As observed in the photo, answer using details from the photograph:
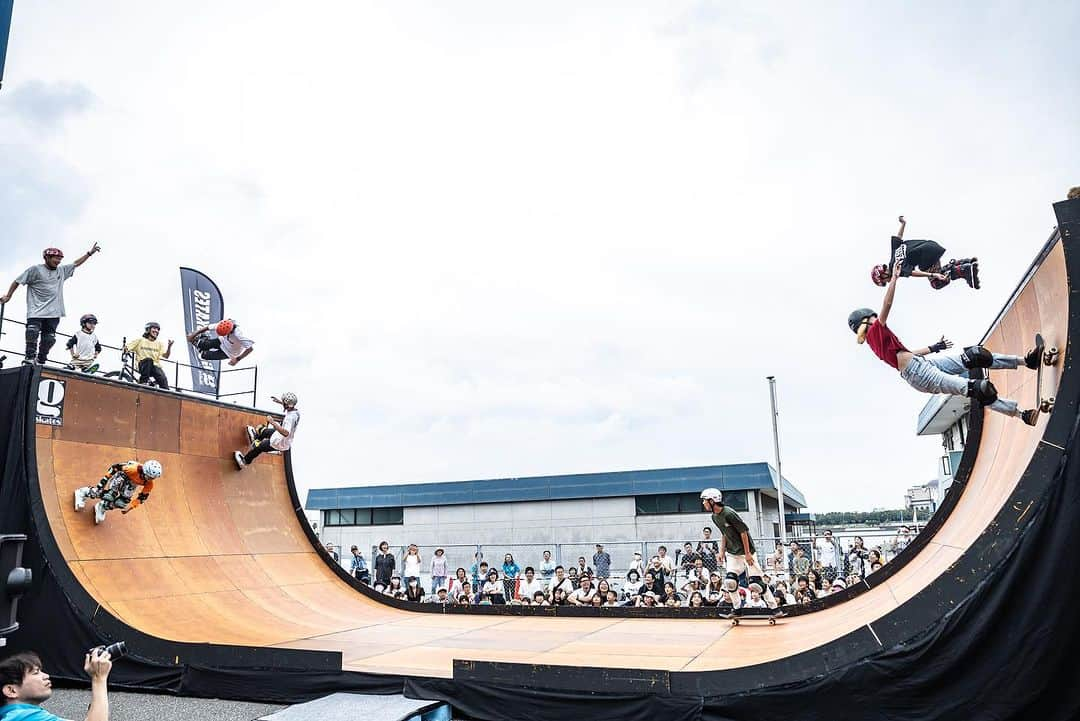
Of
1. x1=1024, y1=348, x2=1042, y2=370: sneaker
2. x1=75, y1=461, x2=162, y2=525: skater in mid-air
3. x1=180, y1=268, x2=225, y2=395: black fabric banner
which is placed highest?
x1=180, y1=268, x2=225, y2=395: black fabric banner

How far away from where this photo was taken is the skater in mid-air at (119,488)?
8.64m

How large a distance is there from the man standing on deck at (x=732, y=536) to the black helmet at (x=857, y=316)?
2945 mm

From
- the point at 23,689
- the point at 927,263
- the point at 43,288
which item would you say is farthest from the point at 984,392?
the point at 43,288

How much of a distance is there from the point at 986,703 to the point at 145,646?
290 inches

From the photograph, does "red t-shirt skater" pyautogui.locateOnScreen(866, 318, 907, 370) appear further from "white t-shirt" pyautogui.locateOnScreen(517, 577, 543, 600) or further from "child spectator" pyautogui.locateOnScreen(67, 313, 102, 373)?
"child spectator" pyautogui.locateOnScreen(67, 313, 102, 373)

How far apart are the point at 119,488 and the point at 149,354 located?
371 centimetres

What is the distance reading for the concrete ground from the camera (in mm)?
6133

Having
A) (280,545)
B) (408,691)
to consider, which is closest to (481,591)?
(280,545)

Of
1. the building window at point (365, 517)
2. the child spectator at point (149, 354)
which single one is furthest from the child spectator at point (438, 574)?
the building window at point (365, 517)

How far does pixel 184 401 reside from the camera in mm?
10867

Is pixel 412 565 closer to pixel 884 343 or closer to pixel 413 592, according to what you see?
pixel 413 592

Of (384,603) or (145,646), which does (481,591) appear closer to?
(384,603)

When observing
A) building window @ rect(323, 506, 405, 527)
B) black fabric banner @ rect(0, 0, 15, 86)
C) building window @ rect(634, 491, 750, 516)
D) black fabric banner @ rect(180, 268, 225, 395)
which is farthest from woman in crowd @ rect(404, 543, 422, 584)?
building window @ rect(323, 506, 405, 527)

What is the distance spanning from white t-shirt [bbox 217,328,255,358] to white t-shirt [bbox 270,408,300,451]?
125 centimetres
